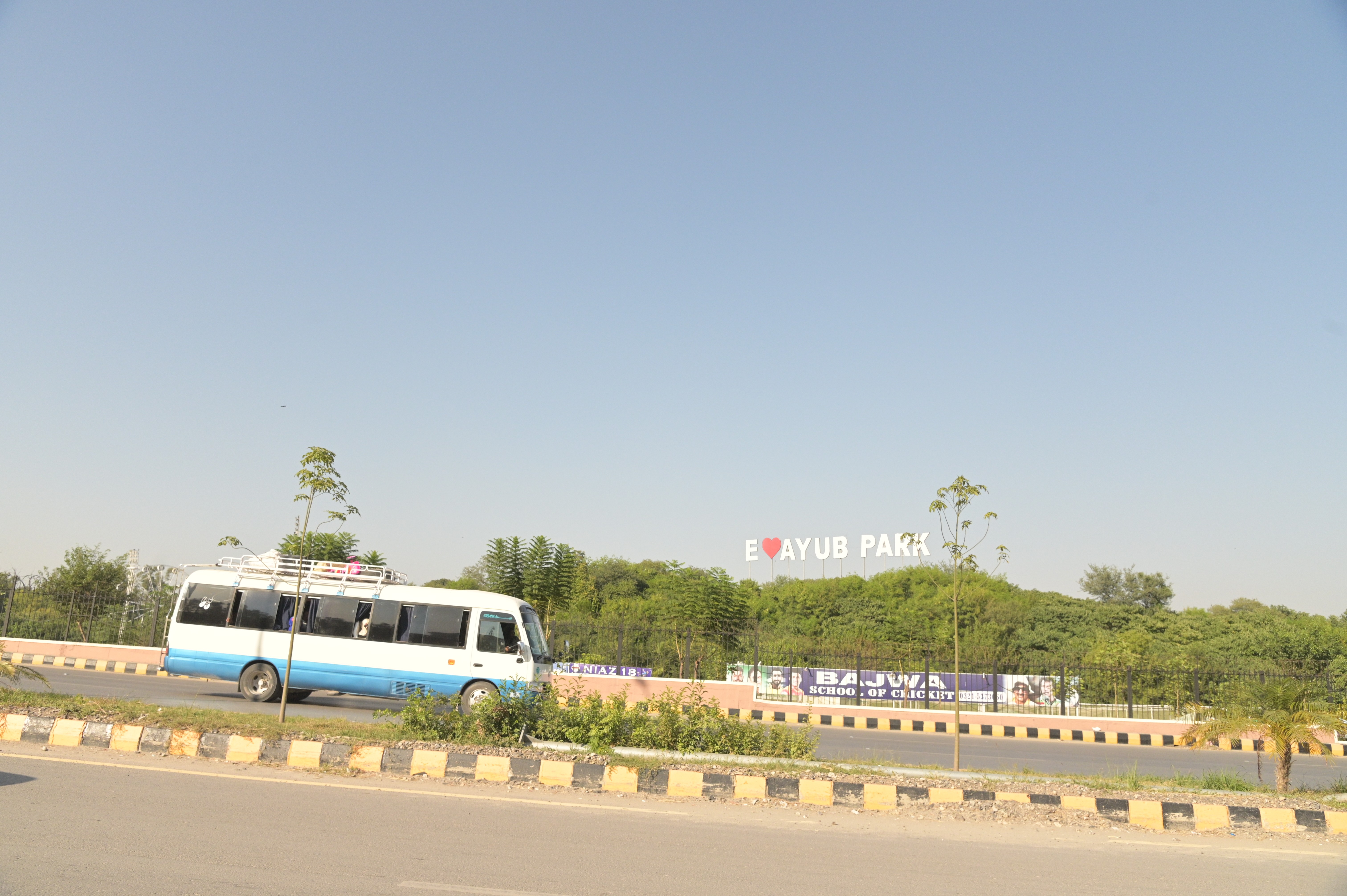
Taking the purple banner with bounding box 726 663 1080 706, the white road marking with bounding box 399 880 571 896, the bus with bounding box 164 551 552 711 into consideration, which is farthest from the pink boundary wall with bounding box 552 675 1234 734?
the white road marking with bounding box 399 880 571 896

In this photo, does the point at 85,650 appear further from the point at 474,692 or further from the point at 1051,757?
the point at 1051,757

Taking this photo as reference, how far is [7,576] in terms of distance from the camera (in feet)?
91.1

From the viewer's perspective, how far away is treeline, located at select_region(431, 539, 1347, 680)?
111 ft

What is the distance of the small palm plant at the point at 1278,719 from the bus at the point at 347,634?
1126 cm

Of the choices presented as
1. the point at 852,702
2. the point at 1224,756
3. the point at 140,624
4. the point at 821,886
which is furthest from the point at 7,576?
the point at 1224,756

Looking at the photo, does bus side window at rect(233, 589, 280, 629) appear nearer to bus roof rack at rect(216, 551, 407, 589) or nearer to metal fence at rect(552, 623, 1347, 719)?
bus roof rack at rect(216, 551, 407, 589)

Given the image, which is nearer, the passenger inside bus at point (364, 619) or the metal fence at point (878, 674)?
the passenger inside bus at point (364, 619)

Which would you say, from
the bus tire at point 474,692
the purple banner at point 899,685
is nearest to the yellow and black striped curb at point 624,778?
the bus tire at point 474,692

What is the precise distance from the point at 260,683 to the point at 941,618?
1712 inches

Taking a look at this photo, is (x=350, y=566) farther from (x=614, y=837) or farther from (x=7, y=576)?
(x=7, y=576)

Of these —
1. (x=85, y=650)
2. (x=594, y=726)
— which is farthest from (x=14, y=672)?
(x=85, y=650)

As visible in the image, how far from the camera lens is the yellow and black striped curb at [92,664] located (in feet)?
82.6

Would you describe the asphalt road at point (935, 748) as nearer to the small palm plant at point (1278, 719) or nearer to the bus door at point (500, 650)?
the bus door at point (500, 650)

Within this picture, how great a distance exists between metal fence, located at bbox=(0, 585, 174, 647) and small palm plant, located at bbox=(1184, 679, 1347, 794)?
89.6 feet
